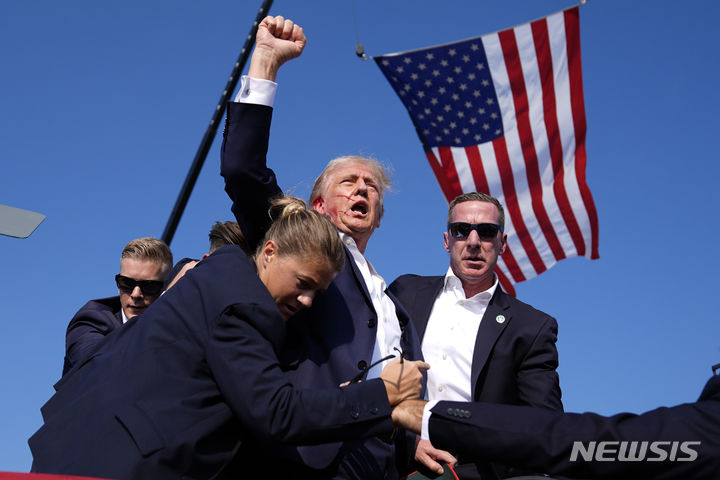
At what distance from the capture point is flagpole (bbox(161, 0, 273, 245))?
7.96 meters

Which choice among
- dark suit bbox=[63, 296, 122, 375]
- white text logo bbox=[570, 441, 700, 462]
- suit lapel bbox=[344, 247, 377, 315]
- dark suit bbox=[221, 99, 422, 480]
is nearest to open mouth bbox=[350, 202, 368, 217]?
suit lapel bbox=[344, 247, 377, 315]

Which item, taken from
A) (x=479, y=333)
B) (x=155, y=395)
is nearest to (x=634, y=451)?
(x=155, y=395)

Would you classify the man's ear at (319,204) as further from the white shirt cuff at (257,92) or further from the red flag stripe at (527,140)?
the red flag stripe at (527,140)

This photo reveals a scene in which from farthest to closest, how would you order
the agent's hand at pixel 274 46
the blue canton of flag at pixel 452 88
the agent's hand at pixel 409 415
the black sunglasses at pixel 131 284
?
1. the blue canton of flag at pixel 452 88
2. the black sunglasses at pixel 131 284
3. the agent's hand at pixel 274 46
4. the agent's hand at pixel 409 415

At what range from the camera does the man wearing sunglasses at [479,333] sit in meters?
4.21

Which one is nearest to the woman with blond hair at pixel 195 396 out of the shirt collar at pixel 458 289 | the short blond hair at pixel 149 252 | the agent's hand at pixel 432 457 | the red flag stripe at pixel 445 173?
the agent's hand at pixel 432 457

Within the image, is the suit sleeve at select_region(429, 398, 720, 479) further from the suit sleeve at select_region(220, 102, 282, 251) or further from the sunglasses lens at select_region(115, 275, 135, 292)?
the sunglasses lens at select_region(115, 275, 135, 292)

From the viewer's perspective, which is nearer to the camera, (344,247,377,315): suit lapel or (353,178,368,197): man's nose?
(344,247,377,315): suit lapel

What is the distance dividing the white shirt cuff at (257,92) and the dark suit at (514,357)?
1958 mm

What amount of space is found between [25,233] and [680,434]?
9.45 ft

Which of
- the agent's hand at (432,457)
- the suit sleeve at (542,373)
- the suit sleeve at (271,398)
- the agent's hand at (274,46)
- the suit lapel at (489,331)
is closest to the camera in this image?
the suit sleeve at (271,398)

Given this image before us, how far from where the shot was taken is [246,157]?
310cm

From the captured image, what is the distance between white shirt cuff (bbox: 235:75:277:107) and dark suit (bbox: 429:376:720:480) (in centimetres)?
146

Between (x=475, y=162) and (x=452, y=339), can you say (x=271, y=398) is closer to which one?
(x=452, y=339)
